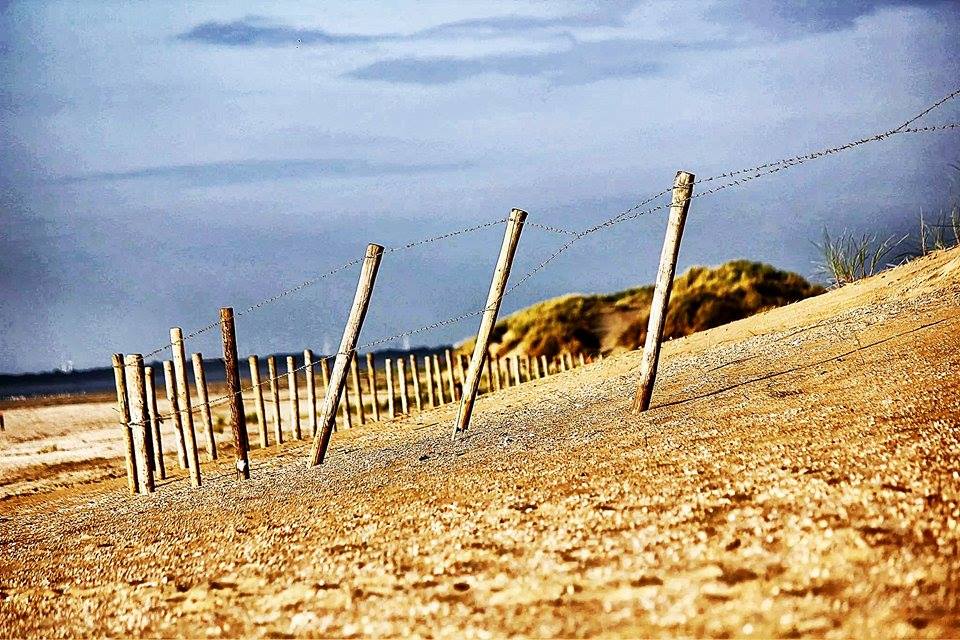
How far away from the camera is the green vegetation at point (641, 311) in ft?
77.2

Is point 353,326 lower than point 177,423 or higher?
higher

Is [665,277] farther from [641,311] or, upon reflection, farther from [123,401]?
[641,311]

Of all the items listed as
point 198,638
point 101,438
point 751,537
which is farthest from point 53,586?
point 101,438

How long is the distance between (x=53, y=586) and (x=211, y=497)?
2.95 metres

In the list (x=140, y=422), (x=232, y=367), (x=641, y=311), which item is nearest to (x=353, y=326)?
(x=232, y=367)

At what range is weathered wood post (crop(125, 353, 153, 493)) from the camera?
1055 cm

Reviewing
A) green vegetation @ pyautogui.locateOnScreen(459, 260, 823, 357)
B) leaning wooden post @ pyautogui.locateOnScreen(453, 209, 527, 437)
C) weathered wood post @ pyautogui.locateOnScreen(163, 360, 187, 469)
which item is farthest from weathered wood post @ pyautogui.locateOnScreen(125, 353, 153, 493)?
green vegetation @ pyautogui.locateOnScreen(459, 260, 823, 357)

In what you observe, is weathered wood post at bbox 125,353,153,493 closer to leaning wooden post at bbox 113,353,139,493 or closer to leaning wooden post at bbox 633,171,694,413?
leaning wooden post at bbox 113,353,139,493

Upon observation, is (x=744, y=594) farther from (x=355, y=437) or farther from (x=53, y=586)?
(x=355, y=437)

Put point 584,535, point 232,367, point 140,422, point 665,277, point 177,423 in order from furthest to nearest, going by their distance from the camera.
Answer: point 177,423
point 140,422
point 232,367
point 665,277
point 584,535

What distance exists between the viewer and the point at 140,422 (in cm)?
1084

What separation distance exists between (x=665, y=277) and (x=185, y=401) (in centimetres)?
629

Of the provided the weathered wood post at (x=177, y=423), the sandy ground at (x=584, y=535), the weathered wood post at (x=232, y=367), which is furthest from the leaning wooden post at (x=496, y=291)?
the weathered wood post at (x=177, y=423)

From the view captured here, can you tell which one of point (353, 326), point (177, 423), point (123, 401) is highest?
point (353, 326)
